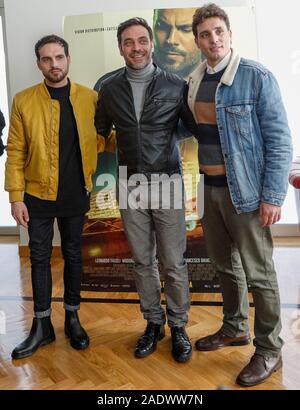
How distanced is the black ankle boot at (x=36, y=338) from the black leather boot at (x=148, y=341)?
Answer: 0.49 metres

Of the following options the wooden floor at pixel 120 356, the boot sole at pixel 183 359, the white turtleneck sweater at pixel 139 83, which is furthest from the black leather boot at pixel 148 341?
Result: the white turtleneck sweater at pixel 139 83

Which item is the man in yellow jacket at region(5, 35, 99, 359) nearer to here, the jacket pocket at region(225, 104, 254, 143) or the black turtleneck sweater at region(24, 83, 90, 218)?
the black turtleneck sweater at region(24, 83, 90, 218)

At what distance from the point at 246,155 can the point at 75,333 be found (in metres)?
1.31

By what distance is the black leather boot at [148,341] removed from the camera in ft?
7.19

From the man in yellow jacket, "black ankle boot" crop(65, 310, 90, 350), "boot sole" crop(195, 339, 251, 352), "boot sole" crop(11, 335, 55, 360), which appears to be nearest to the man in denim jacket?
"boot sole" crop(195, 339, 251, 352)

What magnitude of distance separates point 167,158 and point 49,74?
69 cm

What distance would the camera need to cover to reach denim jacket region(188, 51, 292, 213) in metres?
1.75

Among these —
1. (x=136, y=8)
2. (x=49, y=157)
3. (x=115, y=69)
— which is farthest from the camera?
(x=136, y=8)

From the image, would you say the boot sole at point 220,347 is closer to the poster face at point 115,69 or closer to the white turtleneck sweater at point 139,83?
the poster face at point 115,69

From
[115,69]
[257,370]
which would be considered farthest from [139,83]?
[257,370]

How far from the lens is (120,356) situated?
2.21 metres

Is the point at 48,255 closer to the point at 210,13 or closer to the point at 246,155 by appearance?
the point at 246,155

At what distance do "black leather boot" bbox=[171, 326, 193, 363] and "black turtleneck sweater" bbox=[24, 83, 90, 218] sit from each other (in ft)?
2.55
